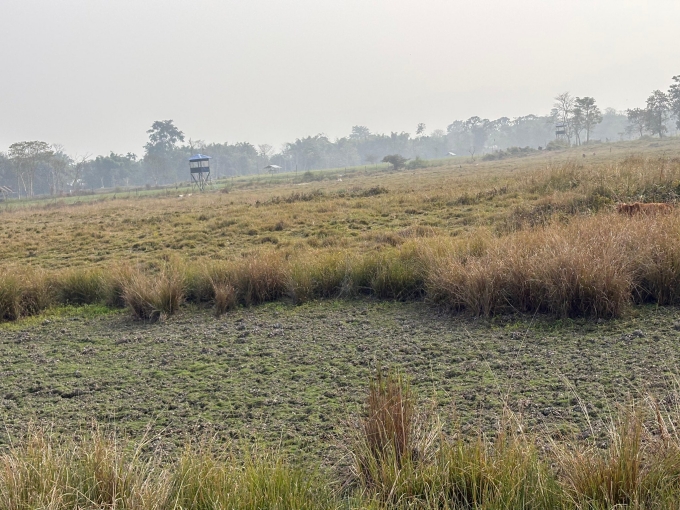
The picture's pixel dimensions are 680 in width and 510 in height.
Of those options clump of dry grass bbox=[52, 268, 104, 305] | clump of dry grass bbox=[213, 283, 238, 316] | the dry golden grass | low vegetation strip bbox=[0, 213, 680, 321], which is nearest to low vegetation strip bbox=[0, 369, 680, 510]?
low vegetation strip bbox=[0, 213, 680, 321]

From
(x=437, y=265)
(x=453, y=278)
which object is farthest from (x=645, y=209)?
(x=453, y=278)

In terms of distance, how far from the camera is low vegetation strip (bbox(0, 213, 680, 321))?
6129mm

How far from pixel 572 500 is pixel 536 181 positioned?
15711mm

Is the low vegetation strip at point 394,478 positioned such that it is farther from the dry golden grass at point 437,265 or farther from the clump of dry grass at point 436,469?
the dry golden grass at point 437,265

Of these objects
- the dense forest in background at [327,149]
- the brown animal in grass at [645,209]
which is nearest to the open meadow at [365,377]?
the brown animal in grass at [645,209]

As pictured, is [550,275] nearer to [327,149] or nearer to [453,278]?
[453,278]

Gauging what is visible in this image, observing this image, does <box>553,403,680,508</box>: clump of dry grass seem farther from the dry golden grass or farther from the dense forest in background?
the dense forest in background

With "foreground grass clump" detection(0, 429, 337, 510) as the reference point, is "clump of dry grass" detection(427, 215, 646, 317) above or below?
above

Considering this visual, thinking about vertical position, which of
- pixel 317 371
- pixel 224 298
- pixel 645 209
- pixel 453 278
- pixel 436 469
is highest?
pixel 645 209

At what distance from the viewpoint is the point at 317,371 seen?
5.22 m

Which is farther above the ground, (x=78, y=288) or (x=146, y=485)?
(x=78, y=288)

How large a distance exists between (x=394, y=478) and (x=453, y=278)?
13.0 ft

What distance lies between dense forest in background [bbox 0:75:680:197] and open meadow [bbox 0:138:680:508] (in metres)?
69.1

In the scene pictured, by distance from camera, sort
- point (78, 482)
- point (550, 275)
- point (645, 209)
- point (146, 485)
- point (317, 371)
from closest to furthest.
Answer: point (146, 485)
point (78, 482)
point (317, 371)
point (550, 275)
point (645, 209)
